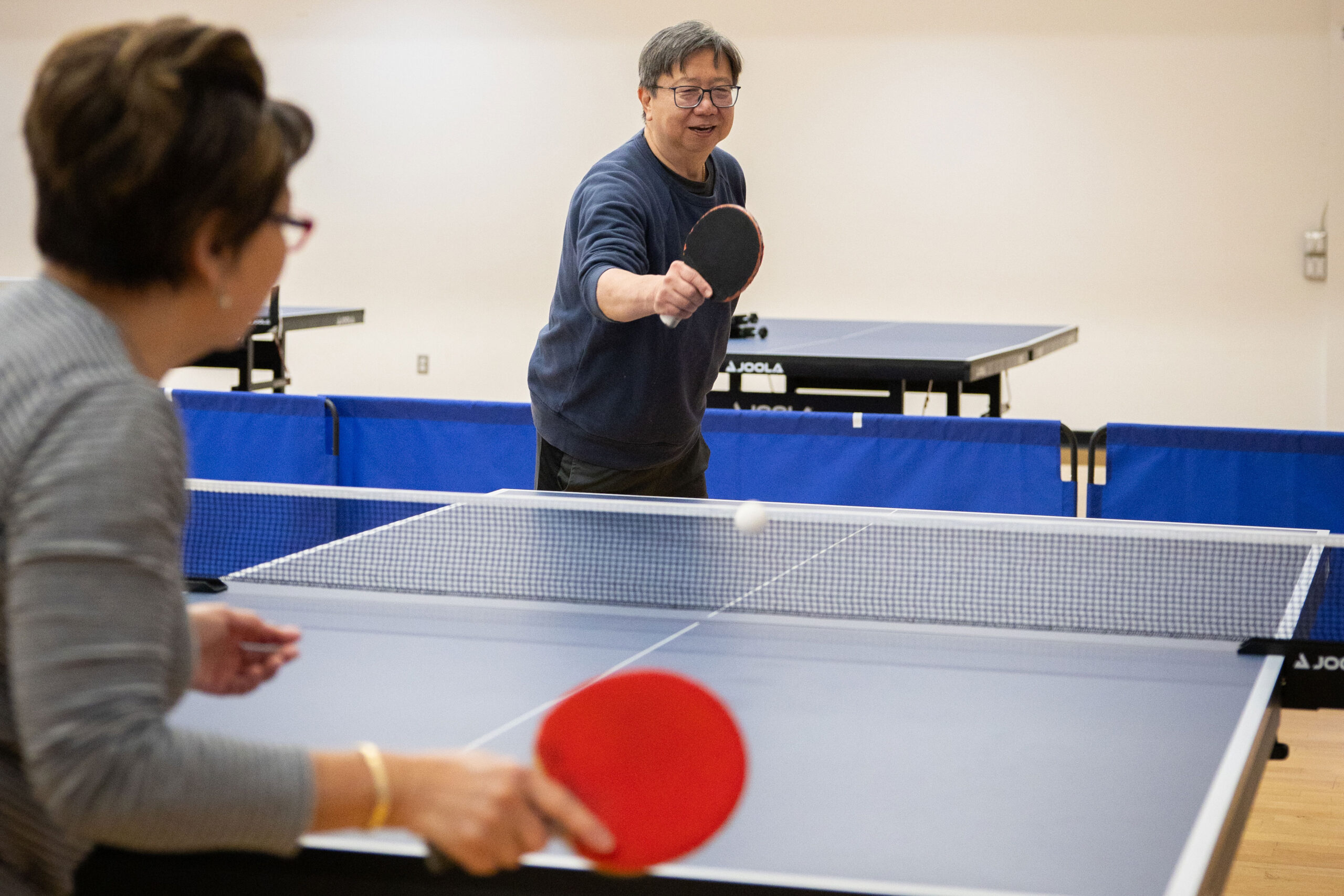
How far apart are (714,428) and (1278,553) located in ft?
6.95

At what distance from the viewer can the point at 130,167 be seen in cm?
89

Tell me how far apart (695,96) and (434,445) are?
2177 millimetres

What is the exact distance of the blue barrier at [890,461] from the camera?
4.25 m

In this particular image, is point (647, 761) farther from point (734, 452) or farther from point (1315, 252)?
point (1315, 252)

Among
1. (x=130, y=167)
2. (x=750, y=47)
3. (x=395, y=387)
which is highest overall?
(x=750, y=47)

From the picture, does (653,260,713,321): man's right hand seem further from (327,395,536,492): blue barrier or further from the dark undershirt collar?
(327,395,536,492): blue barrier

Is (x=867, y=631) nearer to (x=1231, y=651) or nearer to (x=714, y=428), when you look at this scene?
(x=1231, y=651)

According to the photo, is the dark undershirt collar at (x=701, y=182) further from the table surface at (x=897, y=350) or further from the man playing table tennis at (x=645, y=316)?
the table surface at (x=897, y=350)

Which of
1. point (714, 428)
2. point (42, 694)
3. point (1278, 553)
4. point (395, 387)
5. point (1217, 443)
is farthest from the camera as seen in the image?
point (395, 387)

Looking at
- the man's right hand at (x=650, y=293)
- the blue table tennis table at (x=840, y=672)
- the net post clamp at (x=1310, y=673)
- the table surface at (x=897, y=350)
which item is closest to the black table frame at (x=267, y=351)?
the table surface at (x=897, y=350)

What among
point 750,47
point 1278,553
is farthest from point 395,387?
point 1278,553

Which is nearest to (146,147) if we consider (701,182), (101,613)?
(101,613)

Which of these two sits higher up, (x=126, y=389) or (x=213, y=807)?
(x=126, y=389)

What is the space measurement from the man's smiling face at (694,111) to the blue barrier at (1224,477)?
180cm
